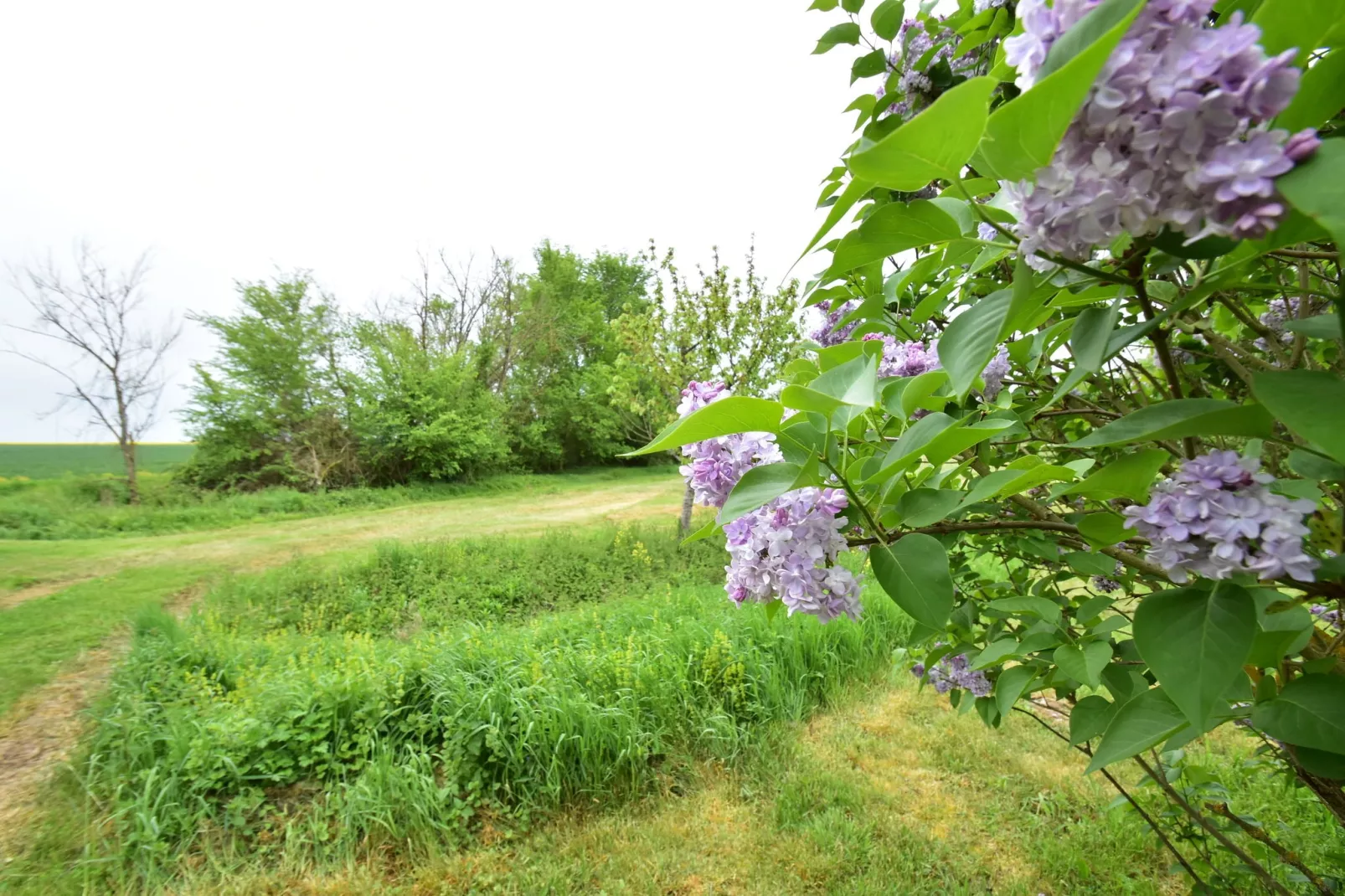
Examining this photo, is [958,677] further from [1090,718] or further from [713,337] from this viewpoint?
[713,337]

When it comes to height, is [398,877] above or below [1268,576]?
below

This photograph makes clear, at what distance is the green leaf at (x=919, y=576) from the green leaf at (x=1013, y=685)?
0.57m

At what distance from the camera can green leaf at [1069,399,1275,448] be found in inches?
14.9

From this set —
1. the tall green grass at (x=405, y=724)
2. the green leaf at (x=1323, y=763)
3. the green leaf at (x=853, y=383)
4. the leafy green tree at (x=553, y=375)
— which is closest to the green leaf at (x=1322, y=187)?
the green leaf at (x=853, y=383)

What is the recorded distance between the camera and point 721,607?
4.16 metres

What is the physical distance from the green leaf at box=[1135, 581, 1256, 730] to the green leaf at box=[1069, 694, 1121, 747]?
1.21ft

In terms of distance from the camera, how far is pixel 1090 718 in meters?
0.74

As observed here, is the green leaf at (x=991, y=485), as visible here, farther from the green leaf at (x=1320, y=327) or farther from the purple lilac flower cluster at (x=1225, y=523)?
the green leaf at (x=1320, y=327)

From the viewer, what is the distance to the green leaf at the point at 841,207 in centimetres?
52

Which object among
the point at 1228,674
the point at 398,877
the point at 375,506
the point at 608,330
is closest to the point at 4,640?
the point at 398,877

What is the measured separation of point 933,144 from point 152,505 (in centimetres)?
1303

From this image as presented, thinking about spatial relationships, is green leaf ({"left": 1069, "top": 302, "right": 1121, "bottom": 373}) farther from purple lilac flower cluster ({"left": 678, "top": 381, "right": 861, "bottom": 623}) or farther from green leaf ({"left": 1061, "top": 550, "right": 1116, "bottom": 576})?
green leaf ({"left": 1061, "top": 550, "right": 1116, "bottom": 576})

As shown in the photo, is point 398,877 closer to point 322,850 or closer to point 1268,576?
point 322,850

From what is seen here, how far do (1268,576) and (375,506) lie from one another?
1218 cm
